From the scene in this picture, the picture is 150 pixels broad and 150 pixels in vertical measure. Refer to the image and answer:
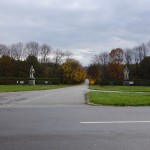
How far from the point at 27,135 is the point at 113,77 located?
110m

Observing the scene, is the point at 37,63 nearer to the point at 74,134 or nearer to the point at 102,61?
the point at 102,61

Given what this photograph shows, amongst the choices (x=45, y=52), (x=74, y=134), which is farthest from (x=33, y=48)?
(x=74, y=134)

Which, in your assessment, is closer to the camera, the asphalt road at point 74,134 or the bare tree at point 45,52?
the asphalt road at point 74,134

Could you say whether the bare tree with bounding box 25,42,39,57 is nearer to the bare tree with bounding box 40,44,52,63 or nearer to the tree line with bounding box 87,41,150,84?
the bare tree with bounding box 40,44,52,63

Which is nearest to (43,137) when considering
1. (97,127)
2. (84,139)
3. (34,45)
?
(84,139)

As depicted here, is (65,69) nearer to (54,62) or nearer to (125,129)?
(54,62)

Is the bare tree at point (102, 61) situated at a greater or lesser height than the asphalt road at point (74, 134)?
greater

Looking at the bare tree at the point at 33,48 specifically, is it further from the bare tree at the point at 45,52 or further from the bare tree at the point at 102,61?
the bare tree at the point at 102,61

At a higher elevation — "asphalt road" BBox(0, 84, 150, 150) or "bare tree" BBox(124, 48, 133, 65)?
"bare tree" BBox(124, 48, 133, 65)

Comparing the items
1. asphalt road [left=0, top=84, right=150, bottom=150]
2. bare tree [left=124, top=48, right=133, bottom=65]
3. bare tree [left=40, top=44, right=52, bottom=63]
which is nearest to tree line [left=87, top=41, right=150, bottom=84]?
bare tree [left=124, top=48, right=133, bottom=65]

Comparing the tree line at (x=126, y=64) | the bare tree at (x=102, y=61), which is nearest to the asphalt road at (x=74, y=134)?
the tree line at (x=126, y=64)

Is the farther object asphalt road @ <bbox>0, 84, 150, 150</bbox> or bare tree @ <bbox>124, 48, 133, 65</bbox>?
bare tree @ <bbox>124, 48, 133, 65</bbox>

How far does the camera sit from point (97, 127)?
33.6 ft

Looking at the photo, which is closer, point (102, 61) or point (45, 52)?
point (45, 52)
